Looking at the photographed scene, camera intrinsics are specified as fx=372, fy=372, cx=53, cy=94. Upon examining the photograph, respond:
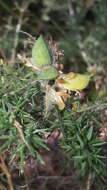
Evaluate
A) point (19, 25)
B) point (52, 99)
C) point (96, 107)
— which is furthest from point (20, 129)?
point (19, 25)

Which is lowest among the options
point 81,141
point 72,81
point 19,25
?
point 81,141

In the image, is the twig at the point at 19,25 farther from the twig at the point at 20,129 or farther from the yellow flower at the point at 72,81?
the twig at the point at 20,129

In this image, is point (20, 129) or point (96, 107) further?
point (96, 107)

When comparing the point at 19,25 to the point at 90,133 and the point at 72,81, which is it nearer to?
the point at 72,81

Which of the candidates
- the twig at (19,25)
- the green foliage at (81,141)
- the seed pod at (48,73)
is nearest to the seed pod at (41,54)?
the seed pod at (48,73)

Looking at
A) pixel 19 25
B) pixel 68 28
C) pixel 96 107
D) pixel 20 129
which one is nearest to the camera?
pixel 20 129
